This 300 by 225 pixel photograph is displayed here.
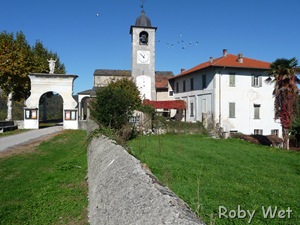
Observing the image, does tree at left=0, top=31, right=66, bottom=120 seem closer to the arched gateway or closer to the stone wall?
the arched gateway

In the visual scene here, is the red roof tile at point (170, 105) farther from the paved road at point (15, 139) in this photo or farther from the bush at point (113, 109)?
the bush at point (113, 109)

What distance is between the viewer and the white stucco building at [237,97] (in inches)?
1142

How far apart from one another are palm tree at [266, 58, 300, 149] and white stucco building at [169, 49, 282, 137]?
24.6ft

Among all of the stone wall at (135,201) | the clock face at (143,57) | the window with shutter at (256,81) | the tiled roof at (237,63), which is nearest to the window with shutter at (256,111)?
the window with shutter at (256,81)

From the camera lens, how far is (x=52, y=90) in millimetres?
24938

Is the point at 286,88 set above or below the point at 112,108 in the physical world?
above

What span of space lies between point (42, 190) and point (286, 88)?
20.1 meters

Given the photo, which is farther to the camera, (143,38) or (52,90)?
(143,38)

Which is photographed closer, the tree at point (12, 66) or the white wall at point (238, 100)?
the tree at point (12, 66)

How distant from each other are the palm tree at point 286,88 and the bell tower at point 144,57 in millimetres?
17508

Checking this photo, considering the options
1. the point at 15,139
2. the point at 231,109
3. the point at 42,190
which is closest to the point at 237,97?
the point at 231,109

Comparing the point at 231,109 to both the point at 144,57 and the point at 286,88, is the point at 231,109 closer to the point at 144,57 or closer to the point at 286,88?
the point at 286,88

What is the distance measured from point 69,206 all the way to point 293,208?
4713 millimetres

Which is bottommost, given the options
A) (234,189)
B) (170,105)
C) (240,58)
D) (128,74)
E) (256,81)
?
(234,189)
